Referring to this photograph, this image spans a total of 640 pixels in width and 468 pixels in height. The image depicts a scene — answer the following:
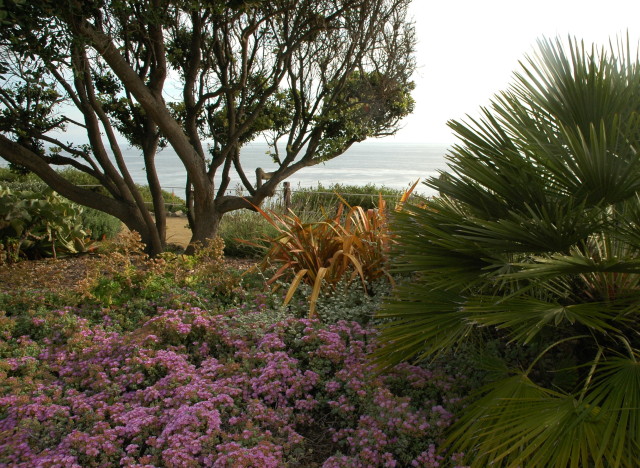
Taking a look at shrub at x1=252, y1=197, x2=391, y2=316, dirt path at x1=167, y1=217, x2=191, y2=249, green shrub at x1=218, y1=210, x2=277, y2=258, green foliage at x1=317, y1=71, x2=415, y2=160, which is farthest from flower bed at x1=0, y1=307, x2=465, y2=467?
dirt path at x1=167, y1=217, x2=191, y2=249

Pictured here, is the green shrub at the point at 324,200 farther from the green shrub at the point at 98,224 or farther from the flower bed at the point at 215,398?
the flower bed at the point at 215,398

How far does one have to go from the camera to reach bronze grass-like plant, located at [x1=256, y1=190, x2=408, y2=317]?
5191 mm

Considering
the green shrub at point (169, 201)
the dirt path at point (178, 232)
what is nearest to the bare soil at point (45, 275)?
the dirt path at point (178, 232)

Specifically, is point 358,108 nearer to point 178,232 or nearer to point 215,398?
point 178,232

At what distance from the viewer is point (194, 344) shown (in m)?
4.08

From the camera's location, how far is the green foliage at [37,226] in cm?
742

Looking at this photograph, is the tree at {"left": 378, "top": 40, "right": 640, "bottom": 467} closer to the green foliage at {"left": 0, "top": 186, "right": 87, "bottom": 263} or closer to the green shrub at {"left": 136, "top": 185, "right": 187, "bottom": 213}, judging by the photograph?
the green foliage at {"left": 0, "top": 186, "right": 87, "bottom": 263}

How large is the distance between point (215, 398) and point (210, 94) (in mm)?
5461

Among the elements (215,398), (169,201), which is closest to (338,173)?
(169,201)

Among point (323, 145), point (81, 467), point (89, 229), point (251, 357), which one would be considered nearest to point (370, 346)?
point (251, 357)

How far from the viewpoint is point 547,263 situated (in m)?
2.58

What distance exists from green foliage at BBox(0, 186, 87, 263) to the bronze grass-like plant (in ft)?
11.3

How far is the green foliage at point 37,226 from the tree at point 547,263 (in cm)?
583

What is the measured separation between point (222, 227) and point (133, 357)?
6051 mm
